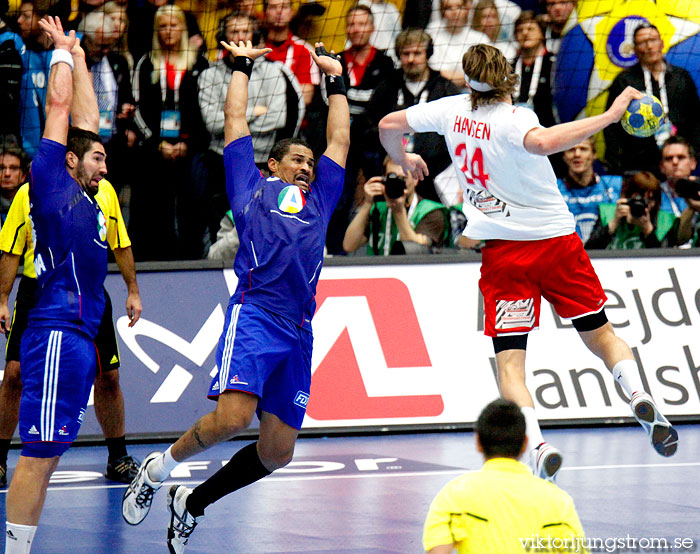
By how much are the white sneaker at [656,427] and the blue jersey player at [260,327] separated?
63.6 inches

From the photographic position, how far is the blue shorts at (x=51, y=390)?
4.37m

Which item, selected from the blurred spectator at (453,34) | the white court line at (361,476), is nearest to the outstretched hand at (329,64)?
the white court line at (361,476)

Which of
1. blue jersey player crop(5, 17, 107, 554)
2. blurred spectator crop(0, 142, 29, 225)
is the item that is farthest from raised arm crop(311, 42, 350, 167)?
blurred spectator crop(0, 142, 29, 225)

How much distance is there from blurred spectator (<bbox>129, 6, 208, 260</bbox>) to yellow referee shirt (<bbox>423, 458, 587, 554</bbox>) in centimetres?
601

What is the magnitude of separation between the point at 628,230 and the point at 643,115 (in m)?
3.48

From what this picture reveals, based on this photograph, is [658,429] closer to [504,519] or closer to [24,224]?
[504,519]

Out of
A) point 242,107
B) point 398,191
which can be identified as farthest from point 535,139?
point 398,191

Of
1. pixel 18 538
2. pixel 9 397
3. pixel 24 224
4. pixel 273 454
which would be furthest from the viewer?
pixel 9 397

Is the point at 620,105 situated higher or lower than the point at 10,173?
higher

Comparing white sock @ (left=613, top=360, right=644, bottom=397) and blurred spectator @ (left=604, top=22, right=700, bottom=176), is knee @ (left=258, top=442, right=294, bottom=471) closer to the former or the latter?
white sock @ (left=613, top=360, right=644, bottom=397)

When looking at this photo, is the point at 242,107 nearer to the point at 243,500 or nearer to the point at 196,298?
the point at 243,500

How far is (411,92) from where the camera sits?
887 cm

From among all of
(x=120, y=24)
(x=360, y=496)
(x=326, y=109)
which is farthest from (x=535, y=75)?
(x=360, y=496)

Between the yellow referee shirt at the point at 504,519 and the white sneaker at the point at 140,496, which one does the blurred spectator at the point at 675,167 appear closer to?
the white sneaker at the point at 140,496
